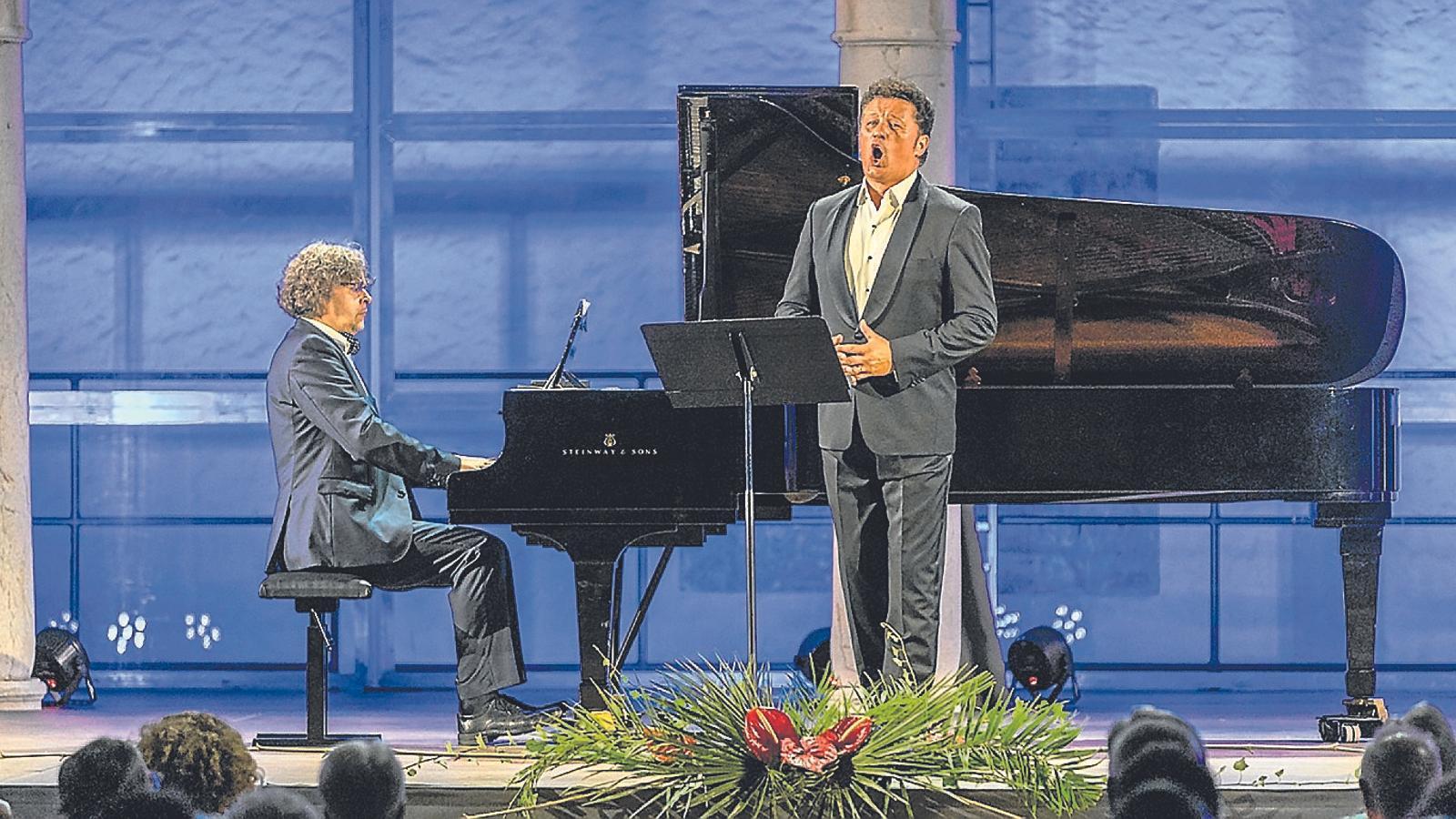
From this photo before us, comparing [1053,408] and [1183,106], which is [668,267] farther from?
[1053,408]

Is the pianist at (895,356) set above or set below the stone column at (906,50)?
below

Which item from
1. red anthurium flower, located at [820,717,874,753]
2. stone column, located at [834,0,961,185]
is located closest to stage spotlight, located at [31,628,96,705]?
stone column, located at [834,0,961,185]

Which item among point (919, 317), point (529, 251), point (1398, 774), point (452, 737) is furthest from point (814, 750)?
point (529, 251)

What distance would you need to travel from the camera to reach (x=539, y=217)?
9.15m

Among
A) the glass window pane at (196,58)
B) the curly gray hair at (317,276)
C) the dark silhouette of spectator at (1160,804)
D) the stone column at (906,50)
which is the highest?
the glass window pane at (196,58)

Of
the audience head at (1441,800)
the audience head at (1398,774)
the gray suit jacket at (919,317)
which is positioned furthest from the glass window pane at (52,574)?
the audience head at (1441,800)

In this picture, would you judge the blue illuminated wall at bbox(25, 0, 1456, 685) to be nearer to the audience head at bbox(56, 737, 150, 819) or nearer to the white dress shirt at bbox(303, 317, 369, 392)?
the white dress shirt at bbox(303, 317, 369, 392)

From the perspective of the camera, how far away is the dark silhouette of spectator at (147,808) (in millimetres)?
2807

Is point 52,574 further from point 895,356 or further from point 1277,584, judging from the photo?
point 895,356

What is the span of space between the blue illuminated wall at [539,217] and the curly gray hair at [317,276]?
11.4ft

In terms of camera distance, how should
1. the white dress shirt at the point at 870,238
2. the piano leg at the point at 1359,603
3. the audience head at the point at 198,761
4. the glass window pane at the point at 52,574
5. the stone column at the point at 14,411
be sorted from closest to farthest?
the audience head at the point at 198,761
the white dress shirt at the point at 870,238
the piano leg at the point at 1359,603
the stone column at the point at 14,411
the glass window pane at the point at 52,574

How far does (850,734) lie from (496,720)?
223 cm

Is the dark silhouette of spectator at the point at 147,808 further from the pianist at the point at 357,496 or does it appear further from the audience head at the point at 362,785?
the pianist at the point at 357,496

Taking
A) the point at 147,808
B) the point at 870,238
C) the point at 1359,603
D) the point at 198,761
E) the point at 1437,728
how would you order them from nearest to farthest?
the point at 147,808 < the point at 198,761 < the point at 1437,728 < the point at 870,238 < the point at 1359,603
